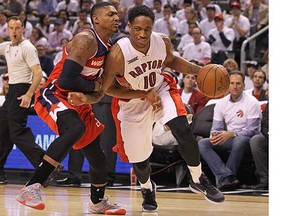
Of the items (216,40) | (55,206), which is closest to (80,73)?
(55,206)

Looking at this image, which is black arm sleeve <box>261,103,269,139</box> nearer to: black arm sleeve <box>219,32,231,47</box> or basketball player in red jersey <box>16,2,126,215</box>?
basketball player in red jersey <box>16,2,126,215</box>

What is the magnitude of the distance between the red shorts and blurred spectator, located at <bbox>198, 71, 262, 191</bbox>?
304 centimetres

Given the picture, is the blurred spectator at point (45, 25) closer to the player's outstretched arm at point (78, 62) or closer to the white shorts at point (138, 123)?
the white shorts at point (138, 123)

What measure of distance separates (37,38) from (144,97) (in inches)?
345

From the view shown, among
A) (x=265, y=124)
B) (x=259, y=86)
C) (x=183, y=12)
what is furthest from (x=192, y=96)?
(x=183, y=12)

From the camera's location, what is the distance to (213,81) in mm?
5641

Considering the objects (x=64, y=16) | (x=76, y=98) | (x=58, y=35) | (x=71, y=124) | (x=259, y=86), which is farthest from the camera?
(x=64, y=16)

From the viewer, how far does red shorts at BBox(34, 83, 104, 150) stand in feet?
17.7

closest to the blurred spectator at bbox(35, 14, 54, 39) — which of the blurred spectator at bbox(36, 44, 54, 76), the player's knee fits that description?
the blurred spectator at bbox(36, 44, 54, 76)

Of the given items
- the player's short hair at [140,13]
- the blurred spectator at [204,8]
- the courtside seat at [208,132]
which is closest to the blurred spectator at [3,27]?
the blurred spectator at [204,8]

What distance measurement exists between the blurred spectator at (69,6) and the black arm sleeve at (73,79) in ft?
34.3

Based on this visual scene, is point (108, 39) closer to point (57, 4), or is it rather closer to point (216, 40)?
point (216, 40)

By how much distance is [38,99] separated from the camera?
5.55 metres

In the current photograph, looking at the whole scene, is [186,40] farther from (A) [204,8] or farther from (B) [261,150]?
(B) [261,150]
